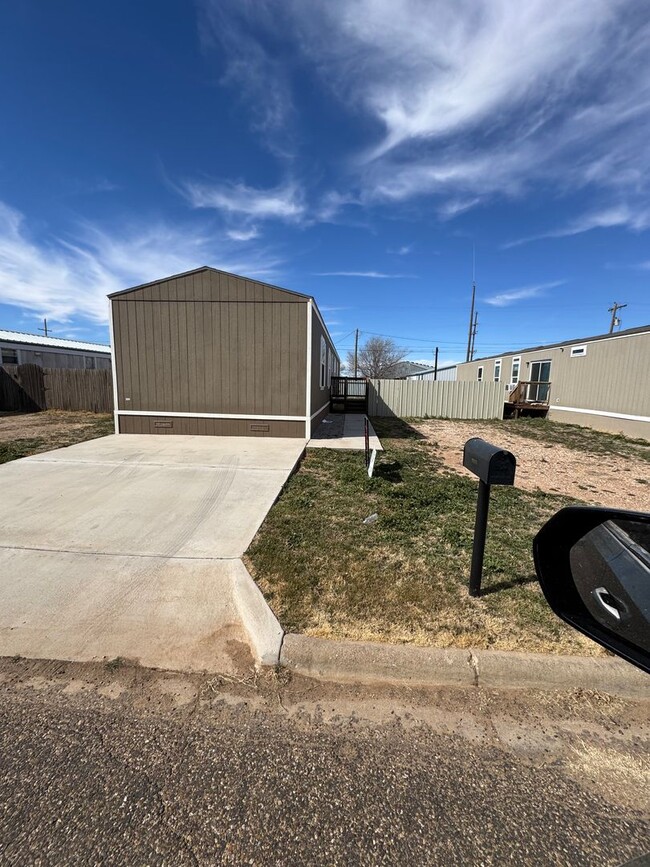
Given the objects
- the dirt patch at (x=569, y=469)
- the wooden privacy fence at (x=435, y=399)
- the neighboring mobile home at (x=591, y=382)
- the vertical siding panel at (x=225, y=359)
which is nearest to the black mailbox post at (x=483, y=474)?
the dirt patch at (x=569, y=469)

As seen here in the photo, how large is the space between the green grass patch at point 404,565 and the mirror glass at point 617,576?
4.31ft

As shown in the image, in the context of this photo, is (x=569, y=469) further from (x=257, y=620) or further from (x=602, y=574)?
(x=602, y=574)

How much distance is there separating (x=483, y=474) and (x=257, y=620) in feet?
5.94

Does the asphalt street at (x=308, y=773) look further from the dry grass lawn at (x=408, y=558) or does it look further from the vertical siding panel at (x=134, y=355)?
the vertical siding panel at (x=134, y=355)

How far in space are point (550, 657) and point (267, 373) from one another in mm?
8215

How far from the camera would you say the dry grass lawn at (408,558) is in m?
2.56

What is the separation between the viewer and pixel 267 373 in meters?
9.54

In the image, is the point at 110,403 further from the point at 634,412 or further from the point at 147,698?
the point at 634,412

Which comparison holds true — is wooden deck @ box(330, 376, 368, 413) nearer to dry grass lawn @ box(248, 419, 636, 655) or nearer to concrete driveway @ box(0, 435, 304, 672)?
dry grass lawn @ box(248, 419, 636, 655)

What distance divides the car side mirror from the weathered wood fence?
59.1 ft

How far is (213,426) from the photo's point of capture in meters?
9.83

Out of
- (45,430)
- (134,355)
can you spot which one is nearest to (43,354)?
(45,430)

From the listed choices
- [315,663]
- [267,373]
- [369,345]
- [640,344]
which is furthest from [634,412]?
[369,345]

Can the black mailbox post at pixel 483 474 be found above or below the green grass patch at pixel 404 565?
above
